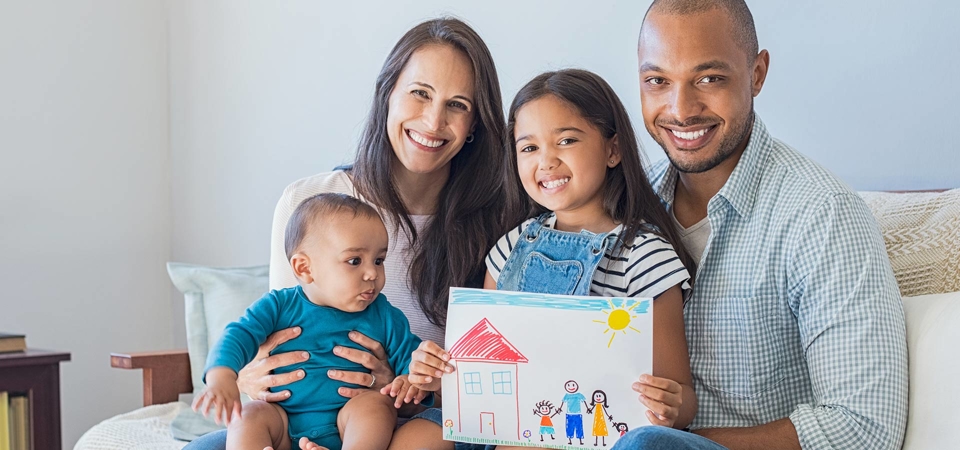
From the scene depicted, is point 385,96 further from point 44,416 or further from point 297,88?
point 44,416

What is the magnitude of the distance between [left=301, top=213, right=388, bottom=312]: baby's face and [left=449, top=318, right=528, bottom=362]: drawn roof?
0.87ft

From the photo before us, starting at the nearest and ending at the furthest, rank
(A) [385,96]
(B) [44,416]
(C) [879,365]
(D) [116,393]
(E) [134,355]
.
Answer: (C) [879,365] → (A) [385,96] → (E) [134,355] → (B) [44,416] → (D) [116,393]

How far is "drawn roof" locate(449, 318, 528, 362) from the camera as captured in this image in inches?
54.3

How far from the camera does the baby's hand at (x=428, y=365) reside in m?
1.42

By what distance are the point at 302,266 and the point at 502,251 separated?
36 centimetres

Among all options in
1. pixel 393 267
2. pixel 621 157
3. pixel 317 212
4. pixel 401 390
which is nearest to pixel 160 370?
pixel 393 267

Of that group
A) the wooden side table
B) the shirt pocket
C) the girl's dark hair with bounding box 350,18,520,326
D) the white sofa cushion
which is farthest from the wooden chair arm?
the white sofa cushion

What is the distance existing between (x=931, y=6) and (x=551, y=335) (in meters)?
1.07

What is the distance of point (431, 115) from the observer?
1.87 meters

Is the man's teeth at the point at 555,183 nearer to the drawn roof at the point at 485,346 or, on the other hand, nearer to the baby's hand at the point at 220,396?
the drawn roof at the point at 485,346

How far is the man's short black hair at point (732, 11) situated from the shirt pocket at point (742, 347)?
1.46 ft

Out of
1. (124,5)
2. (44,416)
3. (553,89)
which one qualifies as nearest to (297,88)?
(124,5)

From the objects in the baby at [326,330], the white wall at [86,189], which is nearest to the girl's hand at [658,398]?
the baby at [326,330]

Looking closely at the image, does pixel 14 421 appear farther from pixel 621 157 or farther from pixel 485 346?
pixel 621 157
